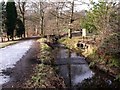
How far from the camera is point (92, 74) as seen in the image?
56.7 ft

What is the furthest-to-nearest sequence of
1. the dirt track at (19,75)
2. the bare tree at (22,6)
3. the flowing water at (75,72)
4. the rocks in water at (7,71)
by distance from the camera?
the bare tree at (22,6) < the flowing water at (75,72) < the rocks in water at (7,71) < the dirt track at (19,75)

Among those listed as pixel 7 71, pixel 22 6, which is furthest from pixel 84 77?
pixel 22 6

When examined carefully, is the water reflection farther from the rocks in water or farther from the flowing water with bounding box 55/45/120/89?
the rocks in water

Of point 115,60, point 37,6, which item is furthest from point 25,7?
point 115,60

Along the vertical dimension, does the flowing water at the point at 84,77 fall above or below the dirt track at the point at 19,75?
below

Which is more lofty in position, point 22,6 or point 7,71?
point 22,6

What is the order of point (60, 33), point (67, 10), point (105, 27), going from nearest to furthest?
point (105, 27) < point (67, 10) < point (60, 33)

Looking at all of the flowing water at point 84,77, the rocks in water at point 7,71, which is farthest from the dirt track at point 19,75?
the flowing water at point 84,77

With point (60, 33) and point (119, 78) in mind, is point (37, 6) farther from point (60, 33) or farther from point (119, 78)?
point (119, 78)

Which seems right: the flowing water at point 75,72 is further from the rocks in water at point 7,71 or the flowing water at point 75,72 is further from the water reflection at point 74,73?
the rocks in water at point 7,71

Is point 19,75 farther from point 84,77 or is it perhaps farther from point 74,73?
point 74,73

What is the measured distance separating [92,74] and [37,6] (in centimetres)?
4206

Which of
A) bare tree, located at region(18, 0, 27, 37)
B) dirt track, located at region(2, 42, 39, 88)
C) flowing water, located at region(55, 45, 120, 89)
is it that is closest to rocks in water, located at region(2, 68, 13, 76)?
dirt track, located at region(2, 42, 39, 88)

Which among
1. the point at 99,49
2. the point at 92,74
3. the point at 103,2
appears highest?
the point at 103,2
